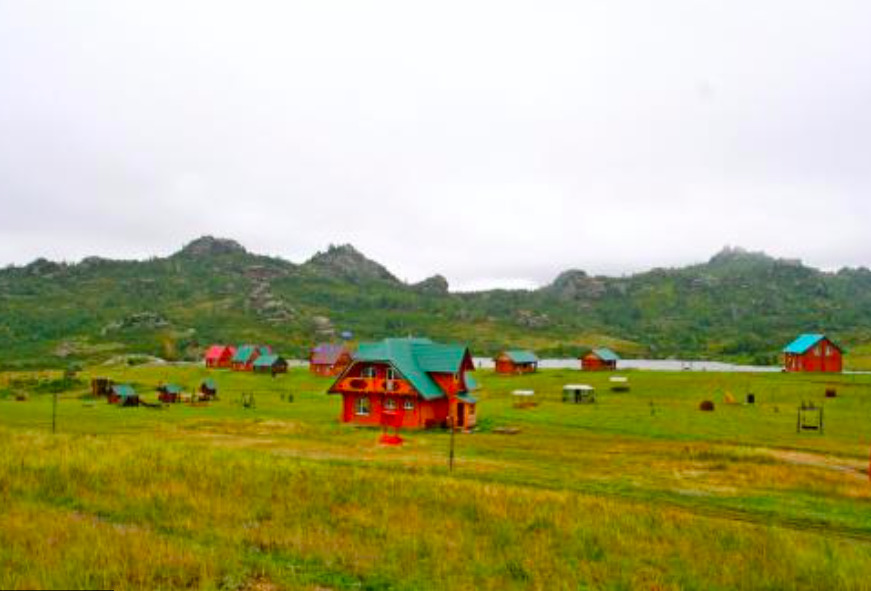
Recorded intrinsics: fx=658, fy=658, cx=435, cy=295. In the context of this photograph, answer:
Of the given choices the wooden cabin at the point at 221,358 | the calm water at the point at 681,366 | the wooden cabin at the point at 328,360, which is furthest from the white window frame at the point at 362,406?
the wooden cabin at the point at 221,358

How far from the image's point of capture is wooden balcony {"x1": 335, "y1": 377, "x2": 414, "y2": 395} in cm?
6034

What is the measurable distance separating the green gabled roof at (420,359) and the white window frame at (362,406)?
401cm

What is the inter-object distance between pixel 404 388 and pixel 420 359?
5.25 meters

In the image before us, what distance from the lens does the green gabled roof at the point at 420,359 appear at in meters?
60.8

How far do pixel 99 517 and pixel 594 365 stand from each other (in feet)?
390

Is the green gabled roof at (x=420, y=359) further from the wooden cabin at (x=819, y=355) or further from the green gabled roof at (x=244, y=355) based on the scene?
the green gabled roof at (x=244, y=355)

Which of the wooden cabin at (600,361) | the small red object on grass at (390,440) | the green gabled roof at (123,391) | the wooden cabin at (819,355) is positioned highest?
the wooden cabin at (819,355)

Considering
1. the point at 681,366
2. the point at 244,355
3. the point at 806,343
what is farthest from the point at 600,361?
the point at 244,355

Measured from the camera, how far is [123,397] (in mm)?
80000

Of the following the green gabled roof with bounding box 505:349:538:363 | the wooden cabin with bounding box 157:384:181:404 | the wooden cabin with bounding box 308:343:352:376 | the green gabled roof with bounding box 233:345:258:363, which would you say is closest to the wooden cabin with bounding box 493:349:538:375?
the green gabled roof with bounding box 505:349:538:363

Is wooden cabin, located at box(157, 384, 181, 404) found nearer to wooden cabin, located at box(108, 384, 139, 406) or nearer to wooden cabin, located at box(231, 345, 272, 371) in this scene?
wooden cabin, located at box(108, 384, 139, 406)

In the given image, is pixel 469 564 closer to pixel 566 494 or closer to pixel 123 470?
pixel 566 494

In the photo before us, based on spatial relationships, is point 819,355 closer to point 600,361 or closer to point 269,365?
point 600,361

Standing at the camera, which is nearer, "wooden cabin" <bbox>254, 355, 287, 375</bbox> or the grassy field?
the grassy field
